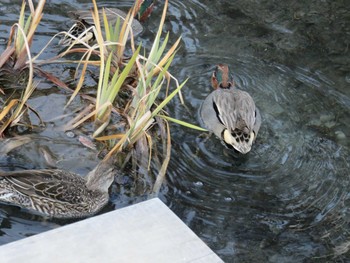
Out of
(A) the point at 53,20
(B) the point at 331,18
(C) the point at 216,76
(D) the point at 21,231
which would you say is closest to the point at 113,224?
(D) the point at 21,231

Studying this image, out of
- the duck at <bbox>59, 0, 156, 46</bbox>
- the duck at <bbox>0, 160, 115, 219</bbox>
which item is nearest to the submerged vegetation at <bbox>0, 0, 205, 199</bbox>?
the duck at <bbox>0, 160, 115, 219</bbox>

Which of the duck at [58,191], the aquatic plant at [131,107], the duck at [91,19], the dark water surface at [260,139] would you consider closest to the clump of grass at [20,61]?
the dark water surface at [260,139]

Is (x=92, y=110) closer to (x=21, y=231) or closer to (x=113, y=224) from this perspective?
(x=21, y=231)

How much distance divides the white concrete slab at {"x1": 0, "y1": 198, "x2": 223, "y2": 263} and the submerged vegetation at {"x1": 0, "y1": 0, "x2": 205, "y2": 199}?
5.31ft

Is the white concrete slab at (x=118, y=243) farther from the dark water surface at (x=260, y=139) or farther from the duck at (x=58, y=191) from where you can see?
the duck at (x=58, y=191)

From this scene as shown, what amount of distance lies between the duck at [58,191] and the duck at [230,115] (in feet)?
3.97

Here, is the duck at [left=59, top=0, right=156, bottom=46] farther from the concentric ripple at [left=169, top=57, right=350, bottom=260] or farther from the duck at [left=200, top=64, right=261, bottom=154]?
the duck at [left=200, top=64, right=261, bottom=154]

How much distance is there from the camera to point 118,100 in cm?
634

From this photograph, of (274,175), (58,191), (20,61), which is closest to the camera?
(58,191)

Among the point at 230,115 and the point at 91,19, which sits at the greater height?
the point at 91,19

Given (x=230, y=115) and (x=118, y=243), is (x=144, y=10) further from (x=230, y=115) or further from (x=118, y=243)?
(x=118, y=243)

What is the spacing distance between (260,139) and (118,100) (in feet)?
4.08

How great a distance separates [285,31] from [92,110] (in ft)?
9.24

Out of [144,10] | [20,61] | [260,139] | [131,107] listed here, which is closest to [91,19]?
[144,10]
